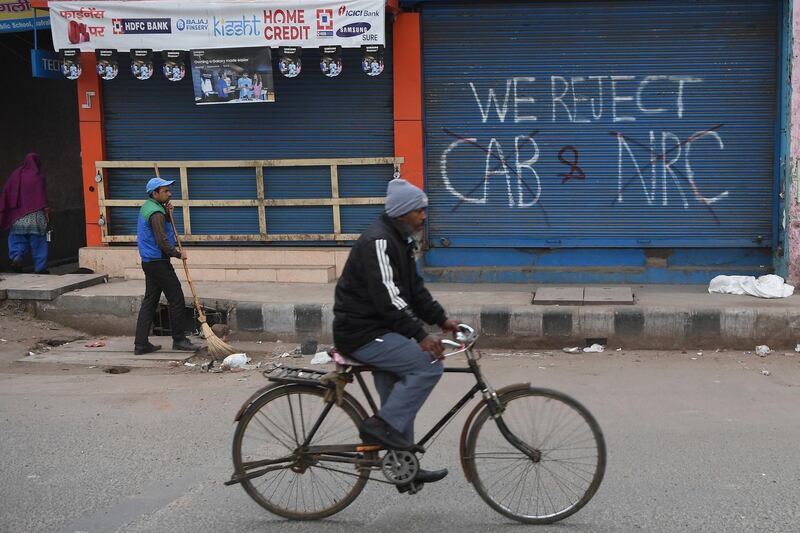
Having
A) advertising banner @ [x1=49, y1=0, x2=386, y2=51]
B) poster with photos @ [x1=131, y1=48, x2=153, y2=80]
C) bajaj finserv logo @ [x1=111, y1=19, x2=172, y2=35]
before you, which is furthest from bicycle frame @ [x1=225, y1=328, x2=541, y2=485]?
poster with photos @ [x1=131, y1=48, x2=153, y2=80]

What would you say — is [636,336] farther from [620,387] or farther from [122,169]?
[122,169]

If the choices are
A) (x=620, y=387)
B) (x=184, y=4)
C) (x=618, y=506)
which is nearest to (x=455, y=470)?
(x=618, y=506)

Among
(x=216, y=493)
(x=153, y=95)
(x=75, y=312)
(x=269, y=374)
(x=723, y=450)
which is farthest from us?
(x=153, y=95)

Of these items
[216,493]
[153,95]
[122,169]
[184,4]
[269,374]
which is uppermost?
[184,4]

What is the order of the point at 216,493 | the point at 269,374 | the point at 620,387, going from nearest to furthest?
the point at 269,374 < the point at 216,493 < the point at 620,387

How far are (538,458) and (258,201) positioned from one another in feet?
24.1

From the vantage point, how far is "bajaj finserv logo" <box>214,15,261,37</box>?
10.4m

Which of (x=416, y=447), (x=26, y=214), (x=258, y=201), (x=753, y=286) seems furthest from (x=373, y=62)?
(x=416, y=447)

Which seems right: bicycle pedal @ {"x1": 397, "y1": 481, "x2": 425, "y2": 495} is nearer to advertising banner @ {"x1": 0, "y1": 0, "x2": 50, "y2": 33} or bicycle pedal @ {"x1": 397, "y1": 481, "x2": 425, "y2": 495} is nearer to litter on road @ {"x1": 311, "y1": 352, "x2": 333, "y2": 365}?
litter on road @ {"x1": 311, "y1": 352, "x2": 333, "y2": 365}

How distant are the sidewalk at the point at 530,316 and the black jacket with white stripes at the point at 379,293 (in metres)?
4.59

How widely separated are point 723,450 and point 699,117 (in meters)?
5.72

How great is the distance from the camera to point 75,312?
1042 centimetres

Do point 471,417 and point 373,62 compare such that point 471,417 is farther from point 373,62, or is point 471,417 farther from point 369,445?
point 373,62

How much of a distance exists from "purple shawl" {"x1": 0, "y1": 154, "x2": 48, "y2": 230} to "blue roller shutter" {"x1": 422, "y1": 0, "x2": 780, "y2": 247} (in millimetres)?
5053
